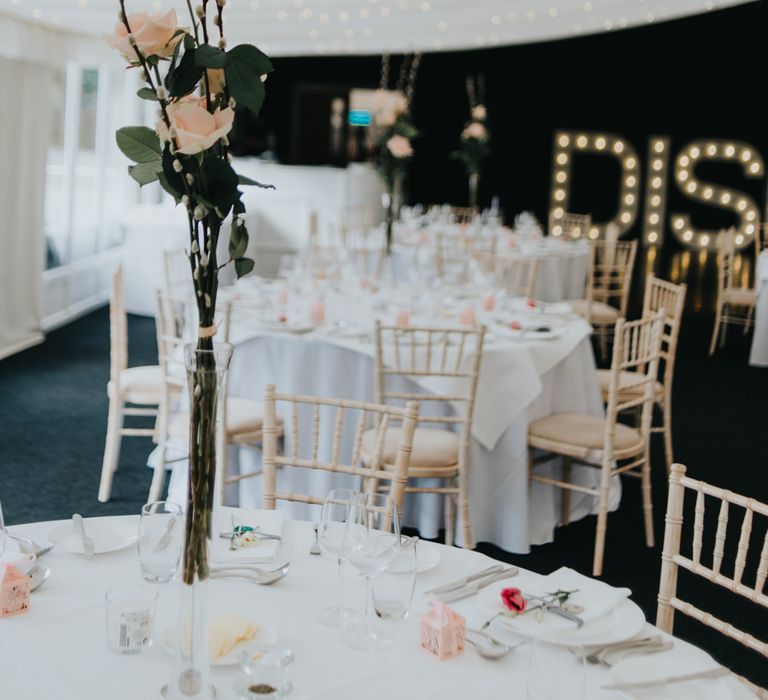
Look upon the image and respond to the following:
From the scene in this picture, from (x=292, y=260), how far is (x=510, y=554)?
2761 millimetres

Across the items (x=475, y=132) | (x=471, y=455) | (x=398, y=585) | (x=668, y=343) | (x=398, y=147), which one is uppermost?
(x=475, y=132)

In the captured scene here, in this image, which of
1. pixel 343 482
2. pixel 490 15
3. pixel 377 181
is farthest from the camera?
pixel 377 181

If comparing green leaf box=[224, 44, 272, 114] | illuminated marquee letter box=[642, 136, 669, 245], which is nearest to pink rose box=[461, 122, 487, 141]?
illuminated marquee letter box=[642, 136, 669, 245]

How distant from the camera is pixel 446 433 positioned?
13.9ft

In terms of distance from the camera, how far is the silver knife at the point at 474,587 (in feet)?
6.12

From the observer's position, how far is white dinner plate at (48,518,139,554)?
198 centimetres

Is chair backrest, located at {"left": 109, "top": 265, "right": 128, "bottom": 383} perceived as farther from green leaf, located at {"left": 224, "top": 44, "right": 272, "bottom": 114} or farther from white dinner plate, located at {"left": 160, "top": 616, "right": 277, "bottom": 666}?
green leaf, located at {"left": 224, "top": 44, "right": 272, "bottom": 114}

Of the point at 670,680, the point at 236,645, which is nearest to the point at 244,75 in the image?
the point at 236,645

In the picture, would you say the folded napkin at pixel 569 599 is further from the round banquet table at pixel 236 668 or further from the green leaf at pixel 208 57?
the green leaf at pixel 208 57

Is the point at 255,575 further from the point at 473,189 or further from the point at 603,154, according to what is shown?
the point at 603,154

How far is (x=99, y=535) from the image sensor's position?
203cm

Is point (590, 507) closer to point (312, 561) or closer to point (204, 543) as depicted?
point (312, 561)

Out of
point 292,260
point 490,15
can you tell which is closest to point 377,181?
point 490,15

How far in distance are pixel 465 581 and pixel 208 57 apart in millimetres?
1106
